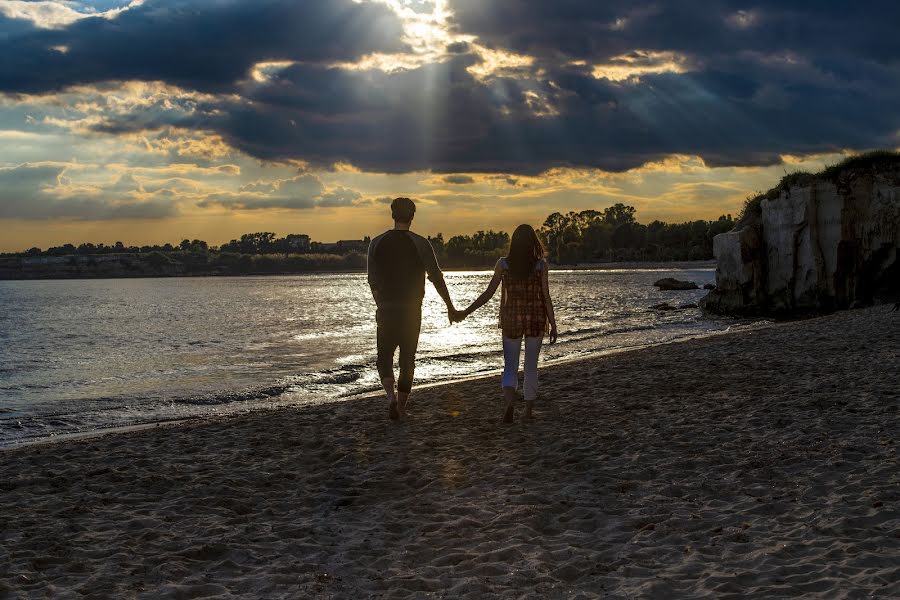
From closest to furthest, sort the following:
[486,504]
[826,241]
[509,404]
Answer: [486,504]
[509,404]
[826,241]

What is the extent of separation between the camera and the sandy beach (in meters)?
4.60

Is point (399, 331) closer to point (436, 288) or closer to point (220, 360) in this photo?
point (436, 288)

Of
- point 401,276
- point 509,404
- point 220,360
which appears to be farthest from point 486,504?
point 220,360

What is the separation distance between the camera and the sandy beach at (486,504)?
15.1 feet

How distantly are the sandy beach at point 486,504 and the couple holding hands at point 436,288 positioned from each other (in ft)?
3.43

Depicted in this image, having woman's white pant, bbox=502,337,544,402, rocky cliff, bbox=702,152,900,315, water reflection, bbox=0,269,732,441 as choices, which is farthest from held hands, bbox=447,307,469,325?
rocky cliff, bbox=702,152,900,315

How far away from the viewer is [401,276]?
27.7ft

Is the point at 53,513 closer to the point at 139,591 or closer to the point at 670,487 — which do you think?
the point at 139,591

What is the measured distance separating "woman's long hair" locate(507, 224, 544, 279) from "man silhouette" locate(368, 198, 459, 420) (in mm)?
859

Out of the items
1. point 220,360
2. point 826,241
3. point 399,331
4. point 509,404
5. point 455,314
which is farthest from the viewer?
point 826,241

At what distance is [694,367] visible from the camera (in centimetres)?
1299

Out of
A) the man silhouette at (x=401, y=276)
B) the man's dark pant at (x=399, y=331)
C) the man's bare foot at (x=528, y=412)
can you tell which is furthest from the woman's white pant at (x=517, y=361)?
the man's dark pant at (x=399, y=331)

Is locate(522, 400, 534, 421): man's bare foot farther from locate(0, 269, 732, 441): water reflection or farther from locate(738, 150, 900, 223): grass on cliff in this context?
locate(738, 150, 900, 223): grass on cliff

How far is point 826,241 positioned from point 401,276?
2482cm
